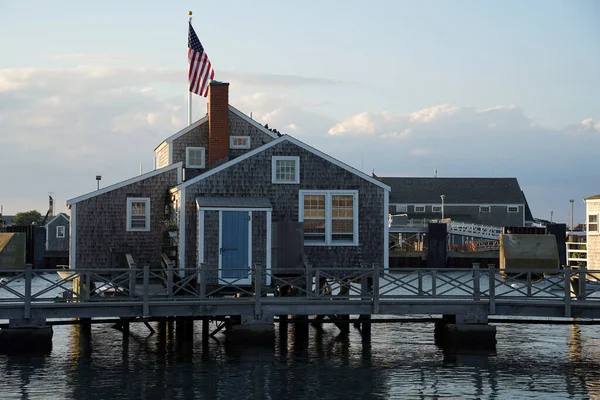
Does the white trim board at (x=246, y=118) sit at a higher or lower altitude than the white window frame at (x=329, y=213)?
higher

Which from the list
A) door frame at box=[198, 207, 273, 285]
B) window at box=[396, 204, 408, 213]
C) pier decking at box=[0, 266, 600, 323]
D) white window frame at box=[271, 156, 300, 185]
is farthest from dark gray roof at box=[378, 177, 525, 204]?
pier decking at box=[0, 266, 600, 323]

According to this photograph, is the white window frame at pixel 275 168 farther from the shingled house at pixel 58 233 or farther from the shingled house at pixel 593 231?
the shingled house at pixel 58 233

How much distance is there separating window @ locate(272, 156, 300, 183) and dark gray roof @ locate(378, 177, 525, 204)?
3136 inches

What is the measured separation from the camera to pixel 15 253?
63125 millimetres

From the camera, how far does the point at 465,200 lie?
110375 millimetres

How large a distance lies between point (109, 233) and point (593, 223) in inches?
1144

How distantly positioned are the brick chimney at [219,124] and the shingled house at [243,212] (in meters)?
2.58

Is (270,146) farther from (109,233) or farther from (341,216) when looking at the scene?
(109,233)

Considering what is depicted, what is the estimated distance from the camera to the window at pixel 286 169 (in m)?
31.5

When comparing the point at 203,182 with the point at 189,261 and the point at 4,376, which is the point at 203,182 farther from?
the point at 4,376

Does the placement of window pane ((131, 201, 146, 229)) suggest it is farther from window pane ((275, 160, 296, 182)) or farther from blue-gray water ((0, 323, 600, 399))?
window pane ((275, 160, 296, 182))

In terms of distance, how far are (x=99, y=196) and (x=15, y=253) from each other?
33.2 metres

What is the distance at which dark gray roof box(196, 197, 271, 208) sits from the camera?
30.0m

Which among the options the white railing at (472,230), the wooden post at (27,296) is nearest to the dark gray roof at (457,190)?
the white railing at (472,230)
